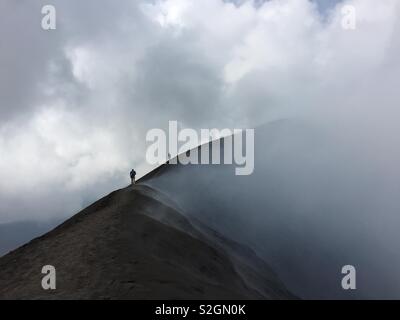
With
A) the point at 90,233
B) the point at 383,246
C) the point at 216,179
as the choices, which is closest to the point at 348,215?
the point at 383,246

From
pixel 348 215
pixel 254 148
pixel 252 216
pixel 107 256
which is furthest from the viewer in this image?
pixel 254 148

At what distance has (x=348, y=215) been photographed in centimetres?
7381

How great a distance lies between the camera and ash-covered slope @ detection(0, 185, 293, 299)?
2561 centimetres

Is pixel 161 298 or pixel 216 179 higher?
pixel 216 179

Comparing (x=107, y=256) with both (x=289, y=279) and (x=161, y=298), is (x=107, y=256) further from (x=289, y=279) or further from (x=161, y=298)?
(x=289, y=279)

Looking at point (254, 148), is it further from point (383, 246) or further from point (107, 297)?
point (107, 297)

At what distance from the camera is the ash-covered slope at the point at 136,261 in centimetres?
2561

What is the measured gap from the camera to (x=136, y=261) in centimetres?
2903

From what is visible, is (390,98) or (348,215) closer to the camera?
(348,215)

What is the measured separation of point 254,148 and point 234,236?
33.8m
